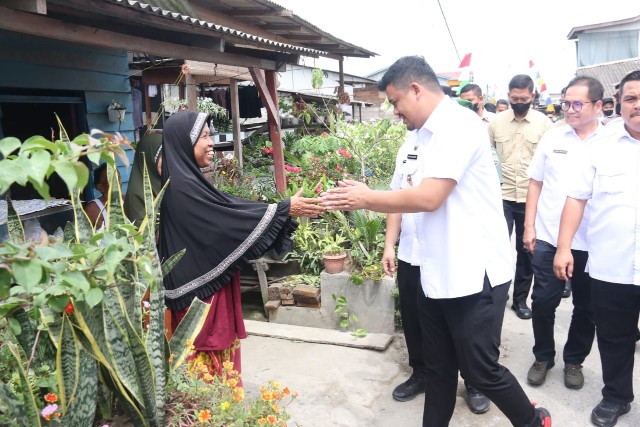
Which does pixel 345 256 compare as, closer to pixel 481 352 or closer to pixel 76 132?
pixel 481 352

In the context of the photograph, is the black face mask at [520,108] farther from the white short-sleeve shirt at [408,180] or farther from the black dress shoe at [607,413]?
the black dress shoe at [607,413]

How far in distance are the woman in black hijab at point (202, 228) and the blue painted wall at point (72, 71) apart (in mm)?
2682

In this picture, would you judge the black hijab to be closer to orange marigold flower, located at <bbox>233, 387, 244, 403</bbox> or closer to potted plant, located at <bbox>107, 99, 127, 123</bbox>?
orange marigold flower, located at <bbox>233, 387, 244, 403</bbox>

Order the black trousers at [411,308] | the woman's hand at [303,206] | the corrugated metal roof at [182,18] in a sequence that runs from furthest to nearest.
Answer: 1. the corrugated metal roof at [182,18]
2. the black trousers at [411,308]
3. the woman's hand at [303,206]

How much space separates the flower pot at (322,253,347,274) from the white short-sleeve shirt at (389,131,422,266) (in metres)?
1.37

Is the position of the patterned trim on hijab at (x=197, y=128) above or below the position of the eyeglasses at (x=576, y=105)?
below

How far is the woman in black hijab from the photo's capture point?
9.02 ft

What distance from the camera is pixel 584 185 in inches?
121

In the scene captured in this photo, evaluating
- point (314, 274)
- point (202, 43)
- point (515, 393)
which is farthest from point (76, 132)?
point (515, 393)

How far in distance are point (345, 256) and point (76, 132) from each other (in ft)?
10.7

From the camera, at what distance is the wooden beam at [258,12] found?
8633 mm

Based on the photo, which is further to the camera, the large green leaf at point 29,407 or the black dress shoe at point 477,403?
the black dress shoe at point 477,403

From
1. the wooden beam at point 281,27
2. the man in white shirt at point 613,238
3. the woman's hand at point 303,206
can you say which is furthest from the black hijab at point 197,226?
the wooden beam at point 281,27

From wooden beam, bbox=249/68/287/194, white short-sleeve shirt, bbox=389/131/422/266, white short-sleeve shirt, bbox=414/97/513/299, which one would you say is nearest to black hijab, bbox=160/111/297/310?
→ white short-sleeve shirt, bbox=389/131/422/266
